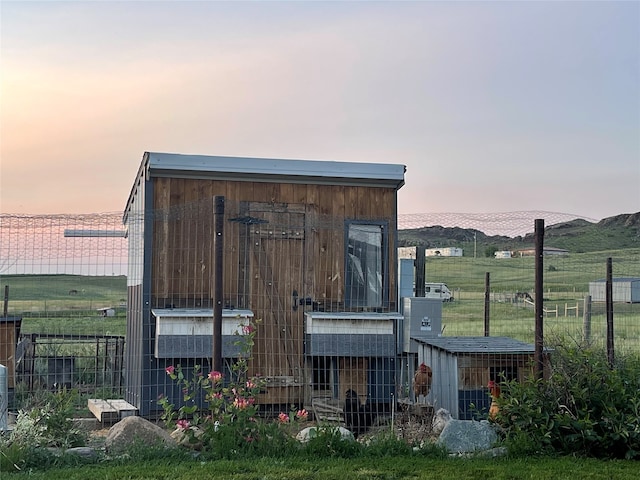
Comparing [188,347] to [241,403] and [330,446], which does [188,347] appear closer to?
[241,403]

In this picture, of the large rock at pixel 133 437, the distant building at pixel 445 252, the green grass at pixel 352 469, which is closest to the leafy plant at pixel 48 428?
the large rock at pixel 133 437

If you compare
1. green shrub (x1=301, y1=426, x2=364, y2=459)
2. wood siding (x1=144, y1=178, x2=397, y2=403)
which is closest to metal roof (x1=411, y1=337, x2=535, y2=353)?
wood siding (x1=144, y1=178, x2=397, y2=403)

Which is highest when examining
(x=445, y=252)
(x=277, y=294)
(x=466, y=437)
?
(x=445, y=252)

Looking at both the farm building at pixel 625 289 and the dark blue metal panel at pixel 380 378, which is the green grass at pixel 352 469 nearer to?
the dark blue metal panel at pixel 380 378

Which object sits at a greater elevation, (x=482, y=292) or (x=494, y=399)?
(x=482, y=292)

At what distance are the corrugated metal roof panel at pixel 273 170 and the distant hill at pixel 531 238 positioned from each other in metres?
0.82

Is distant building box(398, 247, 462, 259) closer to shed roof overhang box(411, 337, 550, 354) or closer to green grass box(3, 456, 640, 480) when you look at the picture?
shed roof overhang box(411, 337, 550, 354)

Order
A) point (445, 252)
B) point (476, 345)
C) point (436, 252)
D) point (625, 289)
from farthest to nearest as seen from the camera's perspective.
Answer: point (625, 289)
point (436, 252)
point (445, 252)
point (476, 345)

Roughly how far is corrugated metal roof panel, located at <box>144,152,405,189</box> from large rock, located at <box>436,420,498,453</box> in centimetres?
383

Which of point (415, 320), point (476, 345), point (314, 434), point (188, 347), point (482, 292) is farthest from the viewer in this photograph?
point (482, 292)

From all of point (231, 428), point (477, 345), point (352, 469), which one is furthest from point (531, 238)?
point (231, 428)

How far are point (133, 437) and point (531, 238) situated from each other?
4.95m

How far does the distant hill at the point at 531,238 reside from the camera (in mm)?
8742

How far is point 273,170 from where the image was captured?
9.34m
